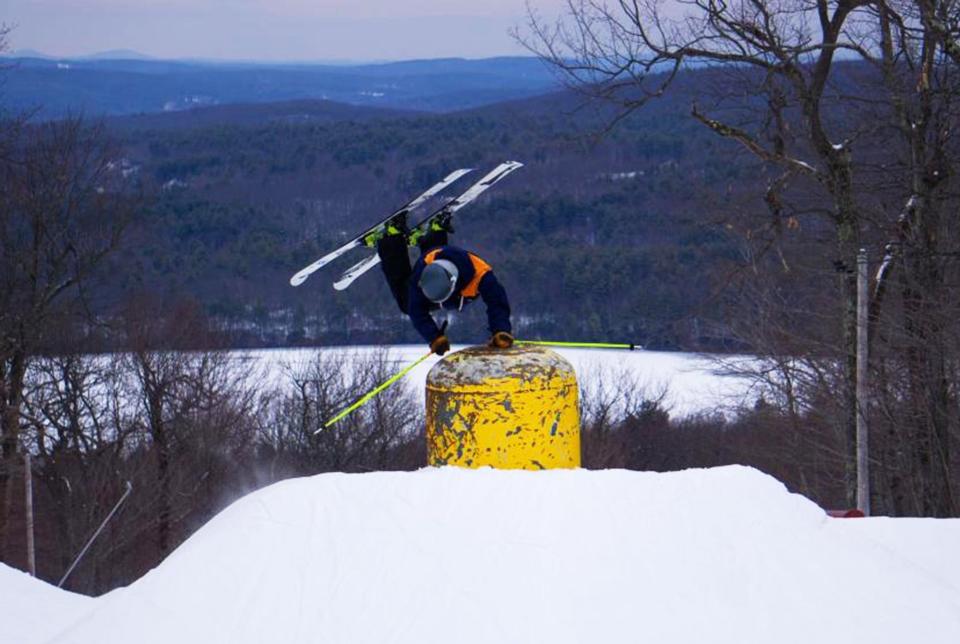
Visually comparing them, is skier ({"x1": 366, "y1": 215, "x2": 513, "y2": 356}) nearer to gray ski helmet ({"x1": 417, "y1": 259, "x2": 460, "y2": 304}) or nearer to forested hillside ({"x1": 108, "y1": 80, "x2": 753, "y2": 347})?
gray ski helmet ({"x1": 417, "y1": 259, "x2": 460, "y2": 304})

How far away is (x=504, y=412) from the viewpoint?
24.7 ft

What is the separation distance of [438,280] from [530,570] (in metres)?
2.47

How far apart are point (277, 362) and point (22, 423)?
51.2 ft

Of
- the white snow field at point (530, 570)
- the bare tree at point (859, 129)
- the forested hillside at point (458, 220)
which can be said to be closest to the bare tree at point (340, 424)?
the forested hillside at point (458, 220)

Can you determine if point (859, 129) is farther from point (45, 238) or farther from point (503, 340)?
point (45, 238)

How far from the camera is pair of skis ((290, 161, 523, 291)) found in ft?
28.3

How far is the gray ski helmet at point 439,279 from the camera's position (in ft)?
26.0

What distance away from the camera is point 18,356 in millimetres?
34781

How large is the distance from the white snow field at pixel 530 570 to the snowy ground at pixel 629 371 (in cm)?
3847

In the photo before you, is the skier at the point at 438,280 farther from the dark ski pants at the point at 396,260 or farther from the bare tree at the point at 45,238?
the bare tree at the point at 45,238

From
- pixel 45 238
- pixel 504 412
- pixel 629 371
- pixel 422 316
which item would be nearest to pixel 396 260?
pixel 422 316

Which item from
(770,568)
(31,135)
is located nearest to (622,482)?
(770,568)

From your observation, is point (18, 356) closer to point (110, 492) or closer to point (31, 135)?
point (110, 492)

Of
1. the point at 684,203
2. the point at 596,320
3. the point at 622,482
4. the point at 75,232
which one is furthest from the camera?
the point at 596,320
